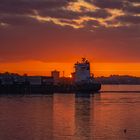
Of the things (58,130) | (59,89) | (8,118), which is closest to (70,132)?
(58,130)

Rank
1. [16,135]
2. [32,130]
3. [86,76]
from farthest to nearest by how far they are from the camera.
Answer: [86,76]
[32,130]
[16,135]

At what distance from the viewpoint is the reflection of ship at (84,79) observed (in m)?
129

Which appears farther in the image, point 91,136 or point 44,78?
point 44,78

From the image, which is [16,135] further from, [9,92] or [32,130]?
[9,92]

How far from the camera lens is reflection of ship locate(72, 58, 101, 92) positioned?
423 feet

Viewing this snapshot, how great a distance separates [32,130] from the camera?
41750 mm

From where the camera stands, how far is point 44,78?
458 feet

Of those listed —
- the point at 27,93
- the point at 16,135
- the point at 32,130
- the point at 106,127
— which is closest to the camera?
the point at 16,135

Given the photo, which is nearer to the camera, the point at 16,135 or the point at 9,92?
the point at 16,135

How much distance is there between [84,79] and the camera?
428ft

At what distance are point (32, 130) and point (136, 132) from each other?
8629mm

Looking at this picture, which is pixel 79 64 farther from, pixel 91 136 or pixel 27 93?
pixel 91 136

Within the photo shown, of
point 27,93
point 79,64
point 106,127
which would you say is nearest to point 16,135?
point 106,127

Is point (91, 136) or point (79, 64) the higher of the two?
point (79, 64)
